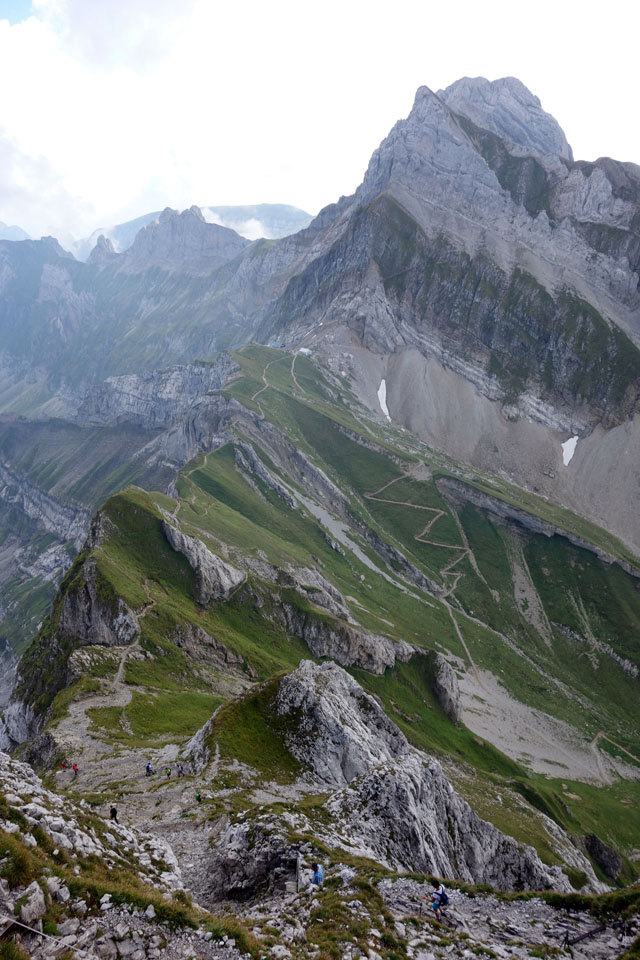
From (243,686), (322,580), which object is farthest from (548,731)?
(243,686)

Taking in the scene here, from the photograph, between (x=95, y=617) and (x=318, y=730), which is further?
(x=95, y=617)

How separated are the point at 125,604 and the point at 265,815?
174ft

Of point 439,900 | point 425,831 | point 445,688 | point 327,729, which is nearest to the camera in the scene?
point 439,900

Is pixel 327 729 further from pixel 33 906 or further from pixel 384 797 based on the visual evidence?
pixel 33 906

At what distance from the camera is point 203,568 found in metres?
96.8

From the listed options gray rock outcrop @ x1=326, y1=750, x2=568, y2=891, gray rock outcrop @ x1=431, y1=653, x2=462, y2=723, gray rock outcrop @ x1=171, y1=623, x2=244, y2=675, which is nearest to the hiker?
gray rock outcrop @ x1=326, y1=750, x2=568, y2=891

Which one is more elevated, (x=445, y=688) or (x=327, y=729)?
(x=327, y=729)

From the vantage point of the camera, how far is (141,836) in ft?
83.5

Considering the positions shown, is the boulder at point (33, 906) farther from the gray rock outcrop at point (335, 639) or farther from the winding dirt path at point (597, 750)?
the winding dirt path at point (597, 750)

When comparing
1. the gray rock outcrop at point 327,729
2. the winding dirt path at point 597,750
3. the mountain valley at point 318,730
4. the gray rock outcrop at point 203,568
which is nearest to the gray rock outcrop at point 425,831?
the mountain valley at point 318,730

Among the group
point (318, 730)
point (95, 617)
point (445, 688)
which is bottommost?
point (95, 617)

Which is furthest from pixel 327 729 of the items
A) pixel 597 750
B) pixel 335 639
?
pixel 597 750

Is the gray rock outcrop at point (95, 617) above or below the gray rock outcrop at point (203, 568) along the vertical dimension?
below

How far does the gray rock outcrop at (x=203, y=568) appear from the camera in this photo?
314 feet
